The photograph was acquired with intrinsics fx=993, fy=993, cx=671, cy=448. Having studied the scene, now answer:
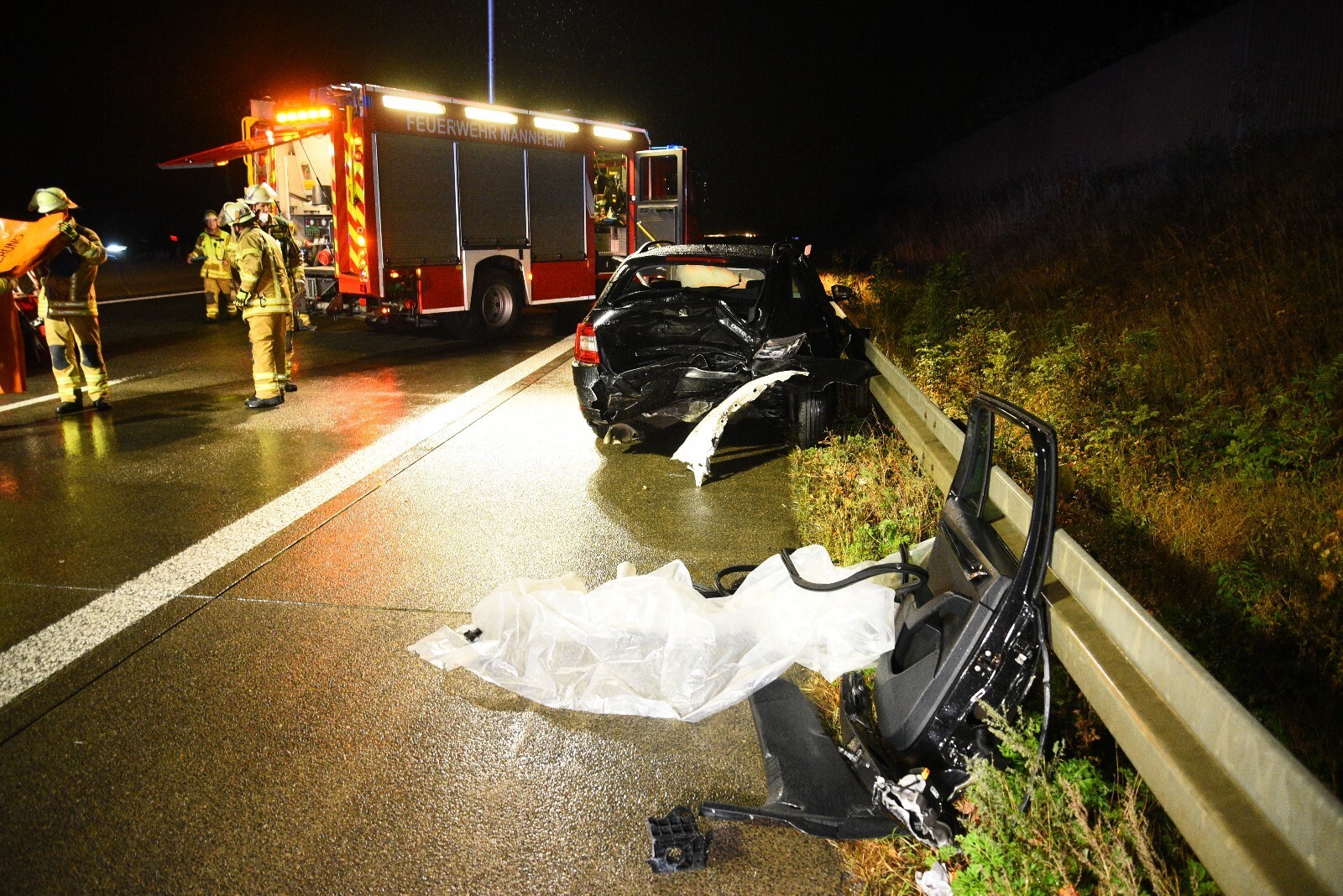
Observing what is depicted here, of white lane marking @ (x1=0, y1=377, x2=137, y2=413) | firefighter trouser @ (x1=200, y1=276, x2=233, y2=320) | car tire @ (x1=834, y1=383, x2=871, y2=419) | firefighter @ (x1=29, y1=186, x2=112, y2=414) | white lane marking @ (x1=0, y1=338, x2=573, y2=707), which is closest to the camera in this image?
white lane marking @ (x1=0, y1=338, x2=573, y2=707)

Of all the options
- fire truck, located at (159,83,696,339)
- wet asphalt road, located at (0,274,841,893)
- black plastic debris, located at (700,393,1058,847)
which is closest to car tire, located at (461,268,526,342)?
fire truck, located at (159,83,696,339)

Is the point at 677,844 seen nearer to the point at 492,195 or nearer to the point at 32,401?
the point at 32,401

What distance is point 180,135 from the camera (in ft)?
168

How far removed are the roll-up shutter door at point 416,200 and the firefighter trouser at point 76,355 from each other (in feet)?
13.4

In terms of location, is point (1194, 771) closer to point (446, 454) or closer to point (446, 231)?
point (446, 454)

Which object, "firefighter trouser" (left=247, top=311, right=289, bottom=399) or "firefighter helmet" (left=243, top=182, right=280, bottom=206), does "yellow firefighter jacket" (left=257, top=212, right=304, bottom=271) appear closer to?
"firefighter helmet" (left=243, top=182, right=280, bottom=206)

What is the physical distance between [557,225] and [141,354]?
5.85 metres

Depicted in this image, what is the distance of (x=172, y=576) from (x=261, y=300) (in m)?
4.73

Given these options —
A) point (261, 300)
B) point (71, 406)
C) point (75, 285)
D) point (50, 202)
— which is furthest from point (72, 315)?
point (261, 300)

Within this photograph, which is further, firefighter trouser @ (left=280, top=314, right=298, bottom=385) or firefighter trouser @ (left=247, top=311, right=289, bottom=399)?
firefighter trouser @ (left=280, top=314, right=298, bottom=385)

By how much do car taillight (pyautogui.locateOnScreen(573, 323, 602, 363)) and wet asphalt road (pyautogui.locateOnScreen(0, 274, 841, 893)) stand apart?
0.71 metres

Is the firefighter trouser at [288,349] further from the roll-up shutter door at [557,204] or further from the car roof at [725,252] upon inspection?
the roll-up shutter door at [557,204]

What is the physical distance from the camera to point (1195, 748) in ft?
6.36

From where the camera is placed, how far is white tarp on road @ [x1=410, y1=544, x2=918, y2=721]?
317 cm
